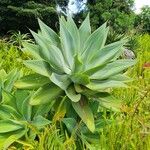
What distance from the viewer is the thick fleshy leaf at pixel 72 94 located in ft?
11.0

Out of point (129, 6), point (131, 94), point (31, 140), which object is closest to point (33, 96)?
point (31, 140)

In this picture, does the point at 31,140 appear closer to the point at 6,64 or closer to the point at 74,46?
the point at 74,46

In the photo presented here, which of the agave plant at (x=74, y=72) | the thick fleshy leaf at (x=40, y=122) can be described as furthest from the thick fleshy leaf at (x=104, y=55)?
the thick fleshy leaf at (x=40, y=122)

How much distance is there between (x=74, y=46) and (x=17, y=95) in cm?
49

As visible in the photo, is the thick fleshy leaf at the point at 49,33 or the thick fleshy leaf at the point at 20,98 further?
the thick fleshy leaf at the point at 49,33

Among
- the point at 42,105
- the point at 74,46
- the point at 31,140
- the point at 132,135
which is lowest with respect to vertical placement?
the point at 132,135

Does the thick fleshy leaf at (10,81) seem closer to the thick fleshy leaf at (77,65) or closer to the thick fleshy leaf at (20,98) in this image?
the thick fleshy leaf at (20,98)

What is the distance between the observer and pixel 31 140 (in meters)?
3.07

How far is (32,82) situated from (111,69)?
0.50 m

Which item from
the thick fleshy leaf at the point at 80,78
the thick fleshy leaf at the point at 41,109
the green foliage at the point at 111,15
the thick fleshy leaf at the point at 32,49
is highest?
the green foliage at the point at 111,15

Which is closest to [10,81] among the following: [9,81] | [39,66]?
[9,81]

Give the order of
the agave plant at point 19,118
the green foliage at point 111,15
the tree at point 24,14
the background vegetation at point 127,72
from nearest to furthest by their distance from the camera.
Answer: the background vegetation at point 127,72
the agave plant at point 19,118
the tree at point 24,14
the green foliage at point 111,15

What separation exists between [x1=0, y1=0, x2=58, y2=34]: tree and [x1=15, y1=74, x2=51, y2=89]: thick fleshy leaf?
7075 mm

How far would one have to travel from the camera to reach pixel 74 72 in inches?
136
